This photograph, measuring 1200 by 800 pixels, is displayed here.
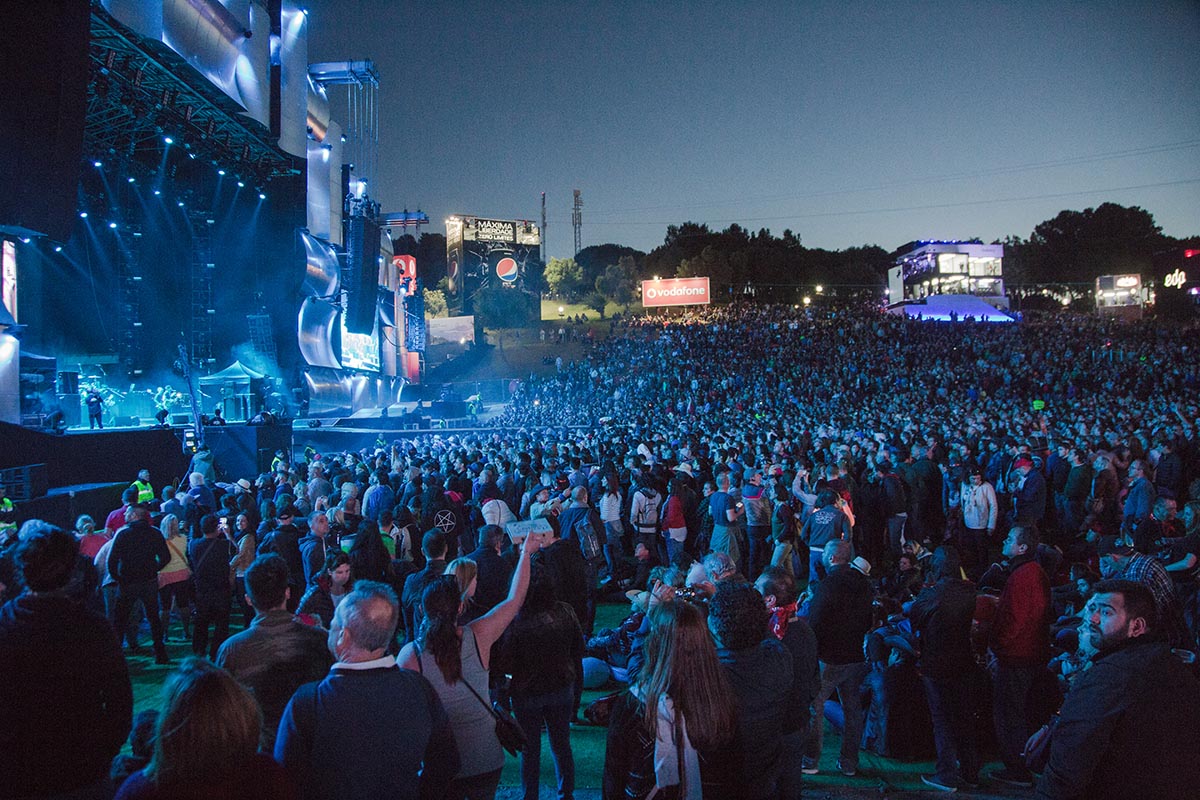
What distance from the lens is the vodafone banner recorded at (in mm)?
61188

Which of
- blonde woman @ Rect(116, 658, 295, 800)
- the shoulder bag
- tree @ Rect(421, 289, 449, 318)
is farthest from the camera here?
tree @ Rect(421, 289, 449, 318)

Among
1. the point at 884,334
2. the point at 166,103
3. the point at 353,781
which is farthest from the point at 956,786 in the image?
the point at 884,334

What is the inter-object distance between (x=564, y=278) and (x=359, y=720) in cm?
8269

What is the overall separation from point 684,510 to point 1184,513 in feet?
16.4

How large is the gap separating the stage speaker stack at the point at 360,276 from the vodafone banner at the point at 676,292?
33898 mm

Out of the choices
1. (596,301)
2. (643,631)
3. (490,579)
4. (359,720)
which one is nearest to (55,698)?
(359,720)

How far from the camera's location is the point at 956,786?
4.32 meters

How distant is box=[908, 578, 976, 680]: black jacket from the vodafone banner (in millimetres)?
57504

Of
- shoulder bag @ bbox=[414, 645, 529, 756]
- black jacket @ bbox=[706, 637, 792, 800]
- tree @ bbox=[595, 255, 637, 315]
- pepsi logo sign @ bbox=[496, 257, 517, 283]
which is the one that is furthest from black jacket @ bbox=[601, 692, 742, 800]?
tree @ bbox=[595, 255, 637, 315]

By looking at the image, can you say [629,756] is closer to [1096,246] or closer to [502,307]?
[502,307]

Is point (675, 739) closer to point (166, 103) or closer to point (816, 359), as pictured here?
point (166, 103)

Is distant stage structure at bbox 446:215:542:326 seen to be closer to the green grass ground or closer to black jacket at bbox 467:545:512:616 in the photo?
black jacket at bbox 467:545:512:616

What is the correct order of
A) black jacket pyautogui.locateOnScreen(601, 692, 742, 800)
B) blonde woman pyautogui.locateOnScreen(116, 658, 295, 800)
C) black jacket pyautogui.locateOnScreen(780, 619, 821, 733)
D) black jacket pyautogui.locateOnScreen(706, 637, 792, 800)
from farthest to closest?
black jacket pyautogui.locateOnScreen(780, 619, 821, 733), black jacket pyautogui.locateOnScreen(706, 637, 792, 800), black jacket pyautogui.locateOnScreen(601, 692, 742, 800), blonde woman pyautogui.locateOnScreen(116, 658, 295, 800)

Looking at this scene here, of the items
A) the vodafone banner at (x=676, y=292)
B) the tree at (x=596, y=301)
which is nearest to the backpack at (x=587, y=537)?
the vodafone banner at (x=676, y=292)
